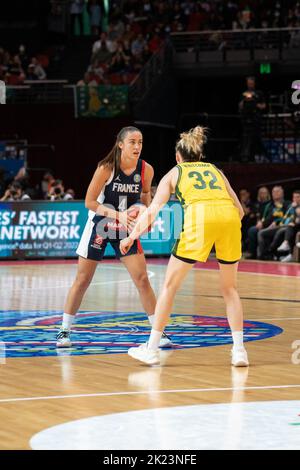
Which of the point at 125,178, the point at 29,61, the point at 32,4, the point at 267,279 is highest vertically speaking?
the point at 32,4

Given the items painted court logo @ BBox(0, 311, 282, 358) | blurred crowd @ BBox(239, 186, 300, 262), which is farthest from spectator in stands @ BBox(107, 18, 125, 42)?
painted court logo @ BBox(0, 311, 282, 358)

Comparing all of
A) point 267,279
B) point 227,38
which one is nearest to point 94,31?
point 227,38

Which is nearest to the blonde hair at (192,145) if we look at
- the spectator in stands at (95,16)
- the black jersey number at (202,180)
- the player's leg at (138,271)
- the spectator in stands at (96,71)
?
Answer: the black jersey number at (202,180)

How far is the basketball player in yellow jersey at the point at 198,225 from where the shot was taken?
893 centimetres

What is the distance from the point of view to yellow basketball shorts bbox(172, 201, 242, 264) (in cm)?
891

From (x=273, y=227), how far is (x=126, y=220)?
13.3 m

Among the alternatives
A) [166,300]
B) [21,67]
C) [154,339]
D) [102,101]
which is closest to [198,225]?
[166,300]

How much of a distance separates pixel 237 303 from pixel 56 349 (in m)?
1.94

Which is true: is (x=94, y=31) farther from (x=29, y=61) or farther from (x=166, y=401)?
(x=166, y=401)

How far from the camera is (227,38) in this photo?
1181 inches

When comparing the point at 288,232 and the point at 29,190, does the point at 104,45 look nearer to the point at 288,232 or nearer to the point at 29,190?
the point at 29,190

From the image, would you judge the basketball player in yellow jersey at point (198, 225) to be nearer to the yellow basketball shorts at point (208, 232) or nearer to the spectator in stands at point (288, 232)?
the yellow basketball shorts at point (208, 232)

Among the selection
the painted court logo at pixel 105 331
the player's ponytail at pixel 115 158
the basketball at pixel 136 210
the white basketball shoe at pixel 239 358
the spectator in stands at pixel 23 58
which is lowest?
the painted court logo at pixel 105 331

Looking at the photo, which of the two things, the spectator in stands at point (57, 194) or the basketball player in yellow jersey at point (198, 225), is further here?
the spectator in stands at point (57, 194)
